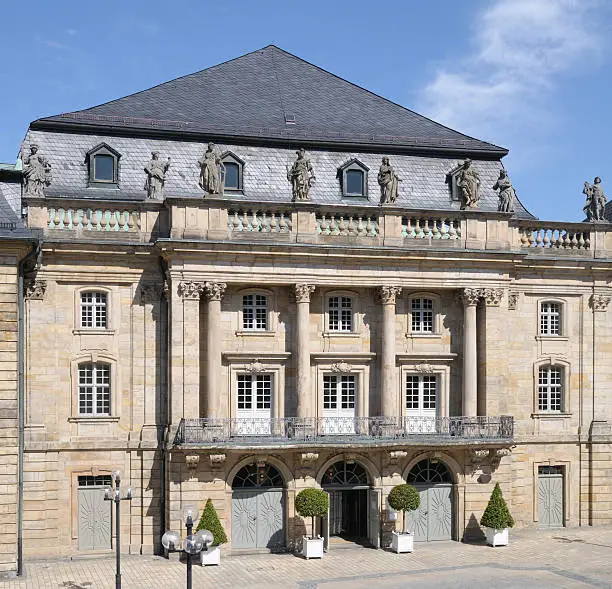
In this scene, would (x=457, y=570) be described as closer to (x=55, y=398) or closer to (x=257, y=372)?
(x=257, y=372)

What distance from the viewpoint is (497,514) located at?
3422 cm

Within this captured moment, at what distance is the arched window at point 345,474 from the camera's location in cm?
3497

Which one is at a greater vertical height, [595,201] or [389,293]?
[595,201]

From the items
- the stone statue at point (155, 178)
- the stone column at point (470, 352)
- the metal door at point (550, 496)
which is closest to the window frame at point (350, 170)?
the stone column at point (470, 352)

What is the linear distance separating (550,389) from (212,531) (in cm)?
1509

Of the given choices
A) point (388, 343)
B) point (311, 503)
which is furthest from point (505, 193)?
point (311, 503)

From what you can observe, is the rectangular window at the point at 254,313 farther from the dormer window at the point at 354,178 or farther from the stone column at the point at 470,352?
the stone column at the point at 470,352

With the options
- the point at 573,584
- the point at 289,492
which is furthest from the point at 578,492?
the point at 289,492

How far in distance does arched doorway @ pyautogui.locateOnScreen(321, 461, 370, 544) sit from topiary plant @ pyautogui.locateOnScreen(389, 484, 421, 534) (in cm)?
140

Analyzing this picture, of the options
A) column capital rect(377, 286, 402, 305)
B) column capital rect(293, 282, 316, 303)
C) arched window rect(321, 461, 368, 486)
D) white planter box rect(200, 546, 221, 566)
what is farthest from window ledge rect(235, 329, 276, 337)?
white planter box rect(200, 546, 221, 566)

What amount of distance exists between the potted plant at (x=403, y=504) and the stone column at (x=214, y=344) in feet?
22.6

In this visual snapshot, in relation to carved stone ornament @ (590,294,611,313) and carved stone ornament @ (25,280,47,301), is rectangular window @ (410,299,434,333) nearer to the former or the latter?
carved stone ornament @ (590,294,611,313)

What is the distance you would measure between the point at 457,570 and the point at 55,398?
15.0 metres

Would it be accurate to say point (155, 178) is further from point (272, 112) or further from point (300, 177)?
point (272, 112)
